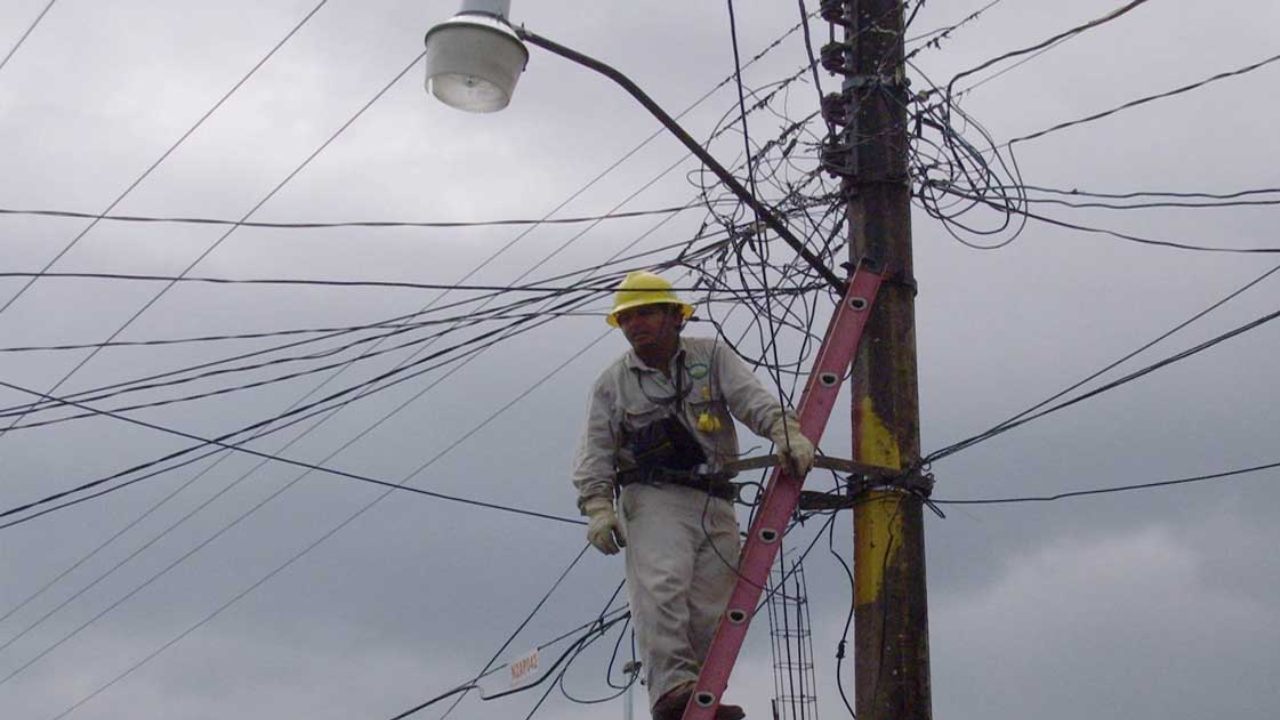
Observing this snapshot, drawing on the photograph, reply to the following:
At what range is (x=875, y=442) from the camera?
647cm

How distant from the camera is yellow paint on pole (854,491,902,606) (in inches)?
248

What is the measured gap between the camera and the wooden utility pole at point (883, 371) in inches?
243

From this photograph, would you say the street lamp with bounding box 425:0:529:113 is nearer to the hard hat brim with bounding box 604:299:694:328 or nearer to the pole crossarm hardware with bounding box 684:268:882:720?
the hard hat brim with bounding box 604:299:694:328

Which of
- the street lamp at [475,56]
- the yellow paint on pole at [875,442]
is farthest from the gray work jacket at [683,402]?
the street lamp at [475,56]

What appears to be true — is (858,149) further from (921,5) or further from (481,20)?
(481,20)

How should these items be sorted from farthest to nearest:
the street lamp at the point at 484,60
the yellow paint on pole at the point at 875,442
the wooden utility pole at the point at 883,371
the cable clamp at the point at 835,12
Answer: the cable clamp at the point at 835,12, the yellow paint on pole at the point at 875,442, the wooden utility pole at the point at 883,371, the street lamp at the point at 484,60

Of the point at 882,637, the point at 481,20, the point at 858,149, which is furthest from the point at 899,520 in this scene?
the point at 481,20

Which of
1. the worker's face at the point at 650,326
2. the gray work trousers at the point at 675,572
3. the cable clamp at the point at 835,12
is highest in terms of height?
the cable clamp at the point at 835,12

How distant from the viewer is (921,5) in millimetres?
7465

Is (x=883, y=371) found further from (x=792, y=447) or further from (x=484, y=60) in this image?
(x=484, y=60)

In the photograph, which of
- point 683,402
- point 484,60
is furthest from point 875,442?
point 484,60

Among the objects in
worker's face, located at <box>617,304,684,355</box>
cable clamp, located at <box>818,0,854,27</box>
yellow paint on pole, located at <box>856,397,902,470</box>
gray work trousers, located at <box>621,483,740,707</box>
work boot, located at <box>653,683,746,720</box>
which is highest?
cable clamp, located at <box>818,0,854,27</box>

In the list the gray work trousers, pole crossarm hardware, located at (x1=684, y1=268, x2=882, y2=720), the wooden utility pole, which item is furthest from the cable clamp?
the gray work trousers

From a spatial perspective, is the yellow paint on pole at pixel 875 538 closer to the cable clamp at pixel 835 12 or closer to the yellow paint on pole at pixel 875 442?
the yellow paint on pole at pixel 875 442
